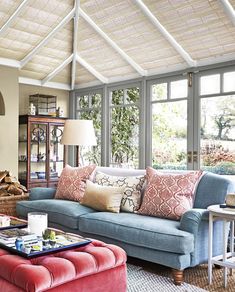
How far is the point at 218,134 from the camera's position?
5.29 m

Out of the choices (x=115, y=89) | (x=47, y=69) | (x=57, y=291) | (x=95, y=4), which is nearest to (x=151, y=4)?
(x=95, y=4)

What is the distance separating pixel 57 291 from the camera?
2062mm

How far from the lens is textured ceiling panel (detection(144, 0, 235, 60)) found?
14.7 feet

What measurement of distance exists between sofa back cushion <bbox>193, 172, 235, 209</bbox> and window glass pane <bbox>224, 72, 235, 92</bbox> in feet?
6.86

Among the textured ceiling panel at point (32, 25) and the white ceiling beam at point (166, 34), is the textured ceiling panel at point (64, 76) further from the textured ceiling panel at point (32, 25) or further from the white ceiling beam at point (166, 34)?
the white ceiling beam at point (166, 34)

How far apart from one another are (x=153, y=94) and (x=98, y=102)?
1.41 metres

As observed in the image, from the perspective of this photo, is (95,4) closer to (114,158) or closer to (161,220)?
(114,158)

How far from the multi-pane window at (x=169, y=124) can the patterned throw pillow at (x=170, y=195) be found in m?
2.24

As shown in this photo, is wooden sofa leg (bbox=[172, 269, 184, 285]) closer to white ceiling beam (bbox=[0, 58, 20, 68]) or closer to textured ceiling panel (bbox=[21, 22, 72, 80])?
textured ceiling panel (bbox=[21, 22, 72, 80])

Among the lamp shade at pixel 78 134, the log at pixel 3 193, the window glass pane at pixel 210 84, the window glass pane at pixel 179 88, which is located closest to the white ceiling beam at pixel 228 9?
the window glass pane at pixel 210 84

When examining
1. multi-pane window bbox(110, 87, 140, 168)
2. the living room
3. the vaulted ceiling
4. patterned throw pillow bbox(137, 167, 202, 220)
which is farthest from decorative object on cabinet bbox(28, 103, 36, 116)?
patterned throw pillow bbox(137, 167, 202, 220)

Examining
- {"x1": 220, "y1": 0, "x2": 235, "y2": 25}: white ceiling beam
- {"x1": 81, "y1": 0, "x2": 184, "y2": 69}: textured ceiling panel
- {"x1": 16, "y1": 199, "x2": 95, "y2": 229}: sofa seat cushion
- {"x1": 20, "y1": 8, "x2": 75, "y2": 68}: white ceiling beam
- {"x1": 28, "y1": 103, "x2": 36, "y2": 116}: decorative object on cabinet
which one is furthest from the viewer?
{"x1": 28, "y1": 103, "x2": 36, "y2": 116}: decorative object on cabinet

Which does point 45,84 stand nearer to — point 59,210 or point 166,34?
point 166,34

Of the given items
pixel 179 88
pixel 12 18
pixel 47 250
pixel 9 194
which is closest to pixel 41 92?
pixel 12 18
